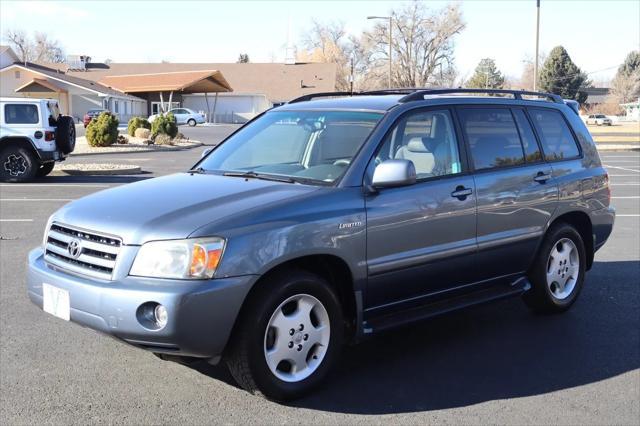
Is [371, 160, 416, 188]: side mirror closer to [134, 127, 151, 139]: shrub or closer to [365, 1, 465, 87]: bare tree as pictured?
[134, 127, 151, 139]: shrub

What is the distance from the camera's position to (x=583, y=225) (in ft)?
21.1

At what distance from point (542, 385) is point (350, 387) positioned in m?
1.26

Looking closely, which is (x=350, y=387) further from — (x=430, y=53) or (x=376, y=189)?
(x=430, y=53)

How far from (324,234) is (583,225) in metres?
3.28

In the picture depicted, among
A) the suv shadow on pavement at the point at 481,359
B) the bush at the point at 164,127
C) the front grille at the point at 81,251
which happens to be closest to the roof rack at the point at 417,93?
the suv shadow on pavement at the point at 481,359

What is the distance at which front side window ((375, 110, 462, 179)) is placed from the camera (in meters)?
4.95

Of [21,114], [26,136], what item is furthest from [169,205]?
[21,114]

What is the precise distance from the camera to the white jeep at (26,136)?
53.1 feet

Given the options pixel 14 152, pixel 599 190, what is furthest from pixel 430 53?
pixel 599 190

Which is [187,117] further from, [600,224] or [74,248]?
[74,248]

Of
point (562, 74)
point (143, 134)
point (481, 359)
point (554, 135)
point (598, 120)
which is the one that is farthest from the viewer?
point (598, 120)

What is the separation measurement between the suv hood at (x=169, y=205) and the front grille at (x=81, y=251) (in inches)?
2.0

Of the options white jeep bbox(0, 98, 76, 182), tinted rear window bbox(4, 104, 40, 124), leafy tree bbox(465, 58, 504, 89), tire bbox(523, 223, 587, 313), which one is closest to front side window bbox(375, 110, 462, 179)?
tire bbox(523, 223, 587, 313)

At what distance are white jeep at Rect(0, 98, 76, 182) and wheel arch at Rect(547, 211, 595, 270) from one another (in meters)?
13.3
